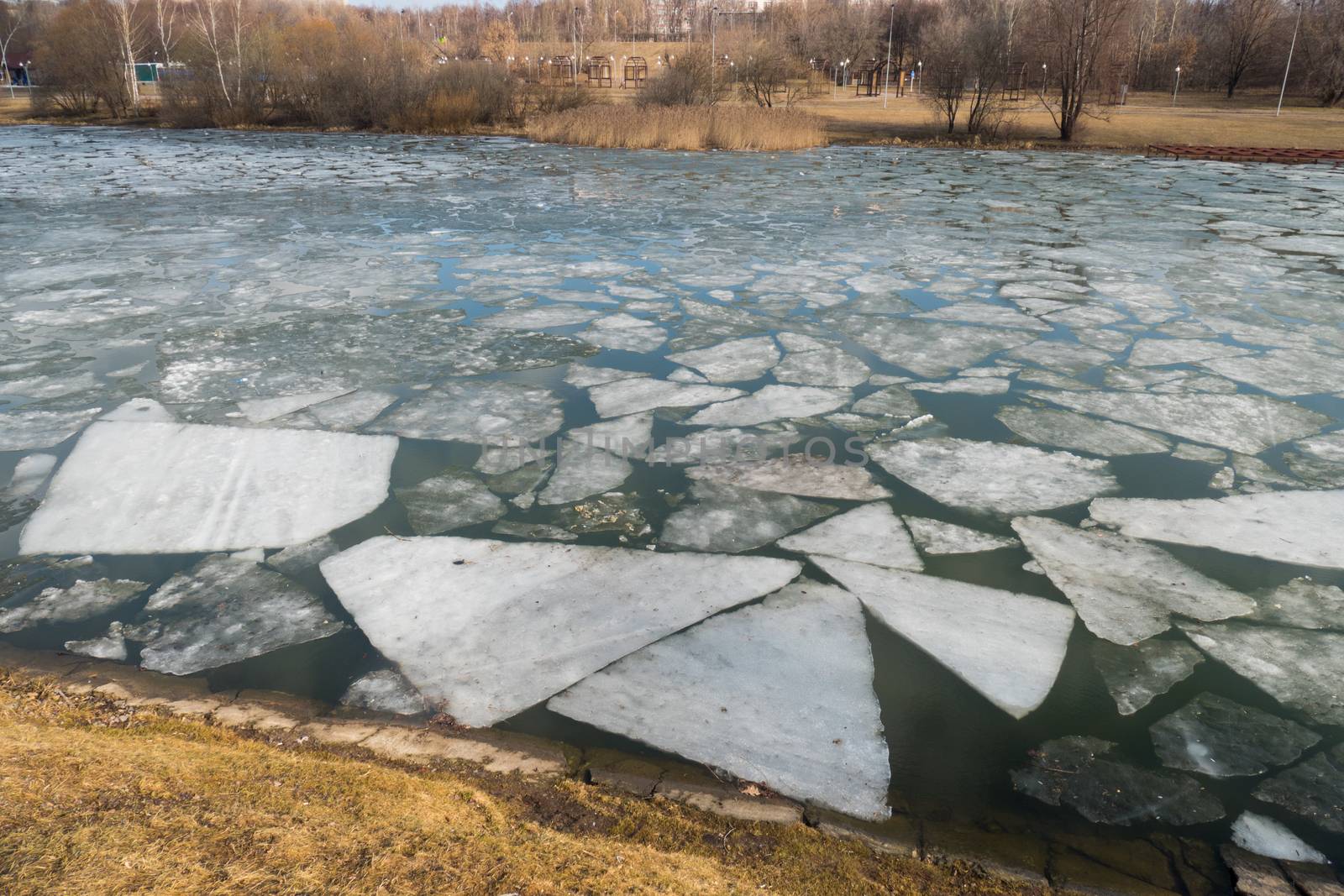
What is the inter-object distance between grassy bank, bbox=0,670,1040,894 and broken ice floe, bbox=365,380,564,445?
1.97 metres

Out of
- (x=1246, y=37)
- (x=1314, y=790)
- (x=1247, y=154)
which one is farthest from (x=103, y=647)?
(x=1246, y=37)

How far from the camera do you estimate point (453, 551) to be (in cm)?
292

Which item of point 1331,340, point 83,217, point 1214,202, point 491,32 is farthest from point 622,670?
point 491,32

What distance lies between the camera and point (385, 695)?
7.43 feet

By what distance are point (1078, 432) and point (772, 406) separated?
54.3 inches

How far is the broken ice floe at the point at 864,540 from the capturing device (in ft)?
9.58

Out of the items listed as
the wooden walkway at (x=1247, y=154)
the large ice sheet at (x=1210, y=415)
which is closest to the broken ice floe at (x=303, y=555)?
the large ice sheet at (x=1210, y=415)

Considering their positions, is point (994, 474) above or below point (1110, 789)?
above

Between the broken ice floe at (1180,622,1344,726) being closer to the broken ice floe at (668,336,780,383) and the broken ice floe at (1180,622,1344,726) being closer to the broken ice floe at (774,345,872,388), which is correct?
the broken ice floe at (774,345,872,388)

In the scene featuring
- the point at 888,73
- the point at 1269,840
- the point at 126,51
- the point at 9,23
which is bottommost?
the point at 1269,840

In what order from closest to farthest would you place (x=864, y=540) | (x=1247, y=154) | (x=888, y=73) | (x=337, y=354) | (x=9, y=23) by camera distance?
(x=864, y=540), (x=337, y=354), (x=1247, y=154), (x=888, y=73), (x=9, y=23)

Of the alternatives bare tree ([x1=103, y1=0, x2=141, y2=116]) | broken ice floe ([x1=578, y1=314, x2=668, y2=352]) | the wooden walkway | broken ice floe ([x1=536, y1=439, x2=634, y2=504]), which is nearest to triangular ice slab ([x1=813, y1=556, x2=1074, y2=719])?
broken ice floe ([x1=536, y1=439, x2=634, y2=504])

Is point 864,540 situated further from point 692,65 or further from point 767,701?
point 692,65

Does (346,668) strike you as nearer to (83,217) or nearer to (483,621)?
(483,621)
